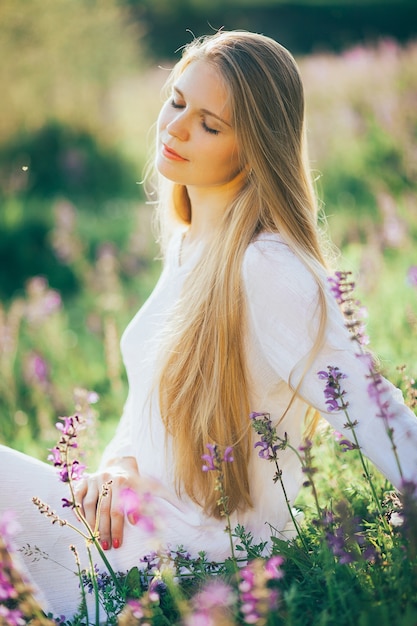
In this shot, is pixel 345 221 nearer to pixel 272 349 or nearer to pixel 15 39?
pixel 272 349

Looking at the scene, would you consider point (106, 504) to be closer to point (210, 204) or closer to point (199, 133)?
point (210, 204)

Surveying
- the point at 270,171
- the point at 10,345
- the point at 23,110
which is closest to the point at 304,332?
the point at 270,171

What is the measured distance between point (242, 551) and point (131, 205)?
7.28 m

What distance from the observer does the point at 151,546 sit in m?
2.07

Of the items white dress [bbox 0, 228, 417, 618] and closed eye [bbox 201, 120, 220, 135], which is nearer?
white dress [bbox 0, 228, 417, 618]

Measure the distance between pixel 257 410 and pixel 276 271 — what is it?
431 mm

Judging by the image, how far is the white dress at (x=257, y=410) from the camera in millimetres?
1838

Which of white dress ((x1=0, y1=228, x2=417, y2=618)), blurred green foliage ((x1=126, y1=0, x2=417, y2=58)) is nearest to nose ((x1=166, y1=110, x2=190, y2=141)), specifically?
white dress ((x1=0, y1=228, x2=417, y2=618))

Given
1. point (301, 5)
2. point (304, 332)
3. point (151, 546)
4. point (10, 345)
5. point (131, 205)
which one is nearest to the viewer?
point (304, 332)

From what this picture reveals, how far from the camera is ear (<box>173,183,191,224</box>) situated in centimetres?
273

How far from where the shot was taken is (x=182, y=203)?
9.04 feet

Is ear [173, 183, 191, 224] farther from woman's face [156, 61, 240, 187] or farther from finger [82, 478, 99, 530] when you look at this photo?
finger [82, 478, 99, 530]

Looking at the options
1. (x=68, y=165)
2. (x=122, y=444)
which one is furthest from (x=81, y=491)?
(x=68, y=165)

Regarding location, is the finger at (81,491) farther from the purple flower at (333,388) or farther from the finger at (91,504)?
the purple flower at (333,388)
